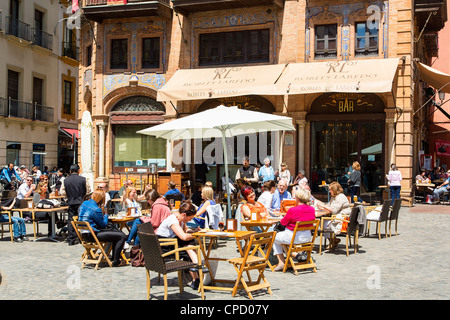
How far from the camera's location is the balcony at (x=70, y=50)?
3266 cm

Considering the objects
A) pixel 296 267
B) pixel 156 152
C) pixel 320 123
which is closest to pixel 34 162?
pixel 156 152

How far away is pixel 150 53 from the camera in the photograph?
22.7m

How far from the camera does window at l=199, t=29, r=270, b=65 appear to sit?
69.4ft

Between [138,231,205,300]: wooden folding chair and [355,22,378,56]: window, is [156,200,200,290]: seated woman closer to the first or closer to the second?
[138,231,205,300]: wooden folding chair

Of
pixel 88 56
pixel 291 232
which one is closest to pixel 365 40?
pixel 88 56

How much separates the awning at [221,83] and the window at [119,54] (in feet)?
9.19

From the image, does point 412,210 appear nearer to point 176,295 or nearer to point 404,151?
point 404,151

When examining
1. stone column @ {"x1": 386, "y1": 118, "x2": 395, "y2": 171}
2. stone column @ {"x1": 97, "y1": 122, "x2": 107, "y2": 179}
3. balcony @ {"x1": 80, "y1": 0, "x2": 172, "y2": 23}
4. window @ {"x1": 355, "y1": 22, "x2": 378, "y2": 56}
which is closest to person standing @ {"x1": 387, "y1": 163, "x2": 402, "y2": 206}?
stone column @ {"x1": 386, "y1": 118, "x2": 395, "y2": 171}

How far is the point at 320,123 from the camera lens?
66.7 feet

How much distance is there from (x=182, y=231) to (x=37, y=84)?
2512 centimetres

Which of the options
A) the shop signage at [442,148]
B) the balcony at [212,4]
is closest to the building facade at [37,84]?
the balcony at [212,4]

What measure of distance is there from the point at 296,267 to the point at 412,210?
35.3 ft

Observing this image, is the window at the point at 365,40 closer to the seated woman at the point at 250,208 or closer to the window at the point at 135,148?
the window at the point at 135,148

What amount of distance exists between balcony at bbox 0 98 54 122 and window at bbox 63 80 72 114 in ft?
5.99
